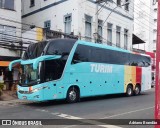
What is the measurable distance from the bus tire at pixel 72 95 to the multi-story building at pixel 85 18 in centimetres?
972

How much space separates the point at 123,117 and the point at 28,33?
16.2 metres

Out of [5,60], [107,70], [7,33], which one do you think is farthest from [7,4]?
[107,70]

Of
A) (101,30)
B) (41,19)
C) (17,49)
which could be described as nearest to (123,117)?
(17,49)

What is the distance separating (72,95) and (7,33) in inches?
401

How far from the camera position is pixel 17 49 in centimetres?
2309

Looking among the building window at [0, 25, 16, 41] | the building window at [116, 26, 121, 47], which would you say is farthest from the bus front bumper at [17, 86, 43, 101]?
the building window at [116, 26, 121, 47]

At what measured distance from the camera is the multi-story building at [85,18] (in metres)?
26.7

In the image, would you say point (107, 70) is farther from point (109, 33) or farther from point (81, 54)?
point (109, 33)

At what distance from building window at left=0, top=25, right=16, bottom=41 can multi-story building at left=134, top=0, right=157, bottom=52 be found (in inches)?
1748

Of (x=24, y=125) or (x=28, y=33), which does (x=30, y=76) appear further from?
(x=28, y=33)

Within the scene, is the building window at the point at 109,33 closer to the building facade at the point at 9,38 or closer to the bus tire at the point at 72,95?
the building facade at the point at 9,38

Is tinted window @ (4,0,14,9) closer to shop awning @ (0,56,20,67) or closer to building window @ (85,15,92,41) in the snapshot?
shop awning @ (0,56,20,67)

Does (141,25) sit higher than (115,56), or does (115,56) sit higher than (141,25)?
(141,25)

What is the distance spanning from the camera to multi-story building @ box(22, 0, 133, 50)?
26.7 meters
